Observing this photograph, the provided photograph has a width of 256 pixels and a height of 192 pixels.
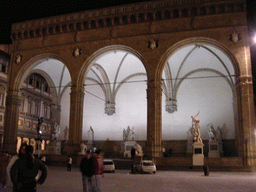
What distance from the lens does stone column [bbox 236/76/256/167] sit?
52.6 feet

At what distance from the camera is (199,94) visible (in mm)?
24422

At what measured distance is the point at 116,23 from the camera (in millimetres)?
19828

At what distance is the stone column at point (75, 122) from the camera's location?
759 inches

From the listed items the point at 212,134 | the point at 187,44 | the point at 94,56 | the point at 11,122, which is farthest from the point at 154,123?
the point at 11,122

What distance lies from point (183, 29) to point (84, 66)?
7.43 m

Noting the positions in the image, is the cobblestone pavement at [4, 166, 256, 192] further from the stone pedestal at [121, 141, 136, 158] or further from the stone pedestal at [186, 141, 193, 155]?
the stone pedestal at [121, 141, 136, 158]

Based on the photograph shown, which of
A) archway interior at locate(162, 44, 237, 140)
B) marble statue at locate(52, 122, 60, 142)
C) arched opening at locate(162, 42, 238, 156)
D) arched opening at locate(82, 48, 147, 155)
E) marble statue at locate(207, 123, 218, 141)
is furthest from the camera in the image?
arched opening at locate(82, 48, 147, 155)

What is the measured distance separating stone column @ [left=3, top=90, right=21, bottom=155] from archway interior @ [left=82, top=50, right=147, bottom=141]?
23.8ft

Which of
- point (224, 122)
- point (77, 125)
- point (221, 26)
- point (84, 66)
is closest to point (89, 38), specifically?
point (84, 66)

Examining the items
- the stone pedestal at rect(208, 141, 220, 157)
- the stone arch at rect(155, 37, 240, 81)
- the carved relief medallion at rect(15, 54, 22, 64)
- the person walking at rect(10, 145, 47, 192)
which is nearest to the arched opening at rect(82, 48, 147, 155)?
the stone pedestal at rect(208, 141, 220, 157)

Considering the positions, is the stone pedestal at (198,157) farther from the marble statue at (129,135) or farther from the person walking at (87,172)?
the person walking at (87,172)

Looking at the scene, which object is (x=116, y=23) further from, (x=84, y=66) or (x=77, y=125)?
(x=77, y=125)

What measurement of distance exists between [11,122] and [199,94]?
15718 mm

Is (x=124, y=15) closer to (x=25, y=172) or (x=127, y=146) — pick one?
(x=127, y=146)
